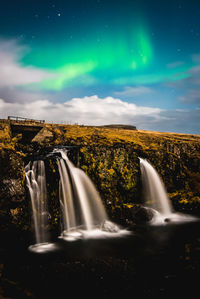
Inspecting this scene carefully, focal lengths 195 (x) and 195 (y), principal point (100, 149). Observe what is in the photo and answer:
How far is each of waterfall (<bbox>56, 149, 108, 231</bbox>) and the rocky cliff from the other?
631 mm

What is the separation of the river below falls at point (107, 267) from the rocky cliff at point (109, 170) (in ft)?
8.75

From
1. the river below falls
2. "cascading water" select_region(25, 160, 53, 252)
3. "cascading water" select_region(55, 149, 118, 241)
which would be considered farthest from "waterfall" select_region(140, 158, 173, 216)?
"cascading water" select_region(25, 160, 53, 252)

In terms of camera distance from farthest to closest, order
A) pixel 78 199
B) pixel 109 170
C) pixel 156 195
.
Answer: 1. pixel 156 195
2. pixel 109 170
3. pixel 78 199

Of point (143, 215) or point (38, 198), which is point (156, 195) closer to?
point (143, 215)

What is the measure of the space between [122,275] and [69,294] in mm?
2549

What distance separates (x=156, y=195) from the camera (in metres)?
19.0

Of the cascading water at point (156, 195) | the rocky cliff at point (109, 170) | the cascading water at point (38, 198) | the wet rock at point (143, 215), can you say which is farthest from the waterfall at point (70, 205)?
the cascading water at point (156, 195)

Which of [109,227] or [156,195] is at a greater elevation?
[156,195]

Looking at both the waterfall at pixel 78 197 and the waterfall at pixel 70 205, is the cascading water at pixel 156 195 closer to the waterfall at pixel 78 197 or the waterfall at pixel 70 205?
the waterfall at pixel 70 205

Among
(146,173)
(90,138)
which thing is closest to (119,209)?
(146,173)

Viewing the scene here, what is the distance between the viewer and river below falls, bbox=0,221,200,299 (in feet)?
25.1

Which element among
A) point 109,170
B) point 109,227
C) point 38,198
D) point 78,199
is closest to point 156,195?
Answer: point 109,170

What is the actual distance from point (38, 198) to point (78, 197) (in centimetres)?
312

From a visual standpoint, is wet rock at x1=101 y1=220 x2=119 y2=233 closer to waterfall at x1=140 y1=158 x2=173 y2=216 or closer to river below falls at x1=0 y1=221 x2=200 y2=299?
river below falls at x1=0 y1=221 x2=200 y2=299
